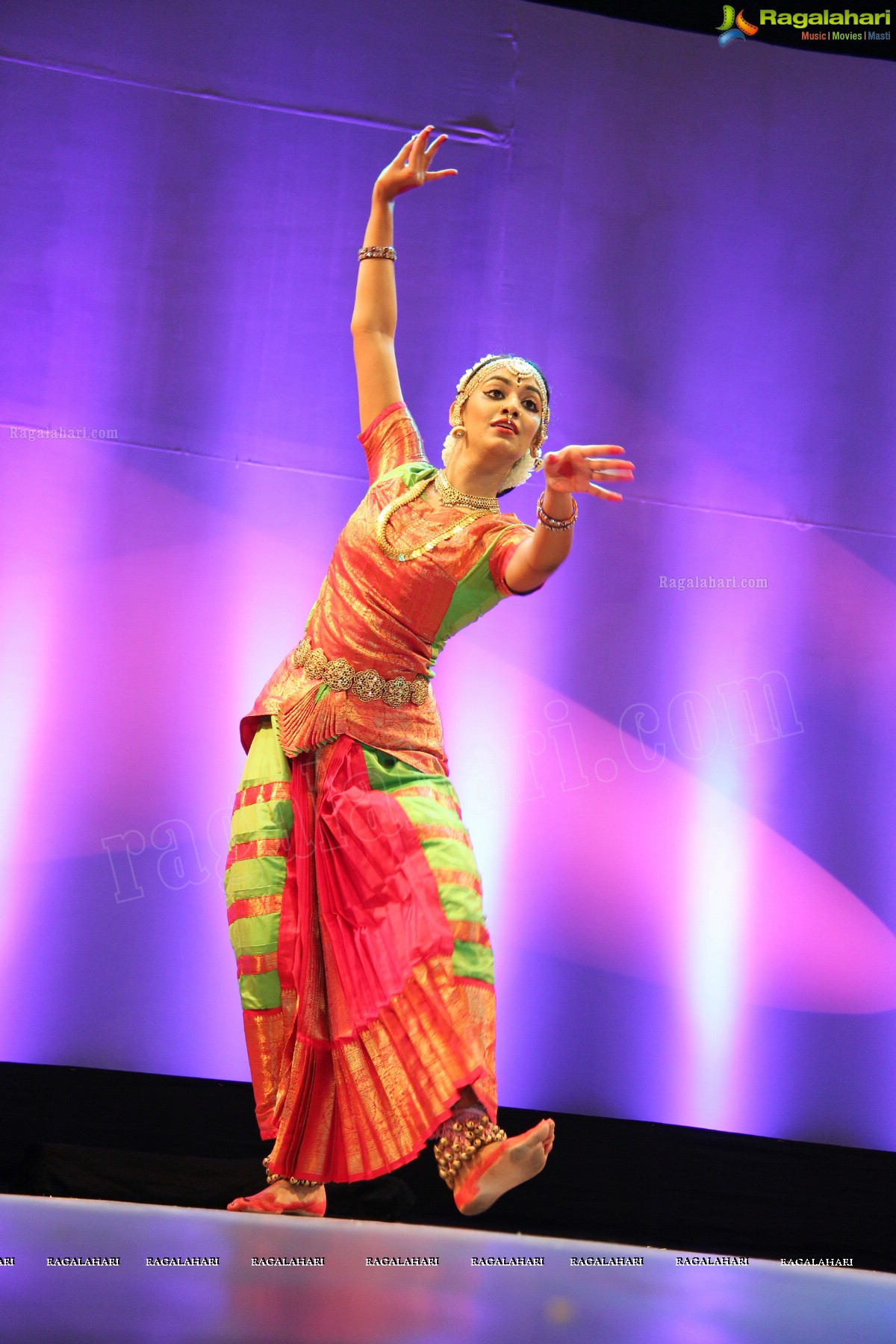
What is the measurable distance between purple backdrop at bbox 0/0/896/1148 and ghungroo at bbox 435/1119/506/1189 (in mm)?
1331

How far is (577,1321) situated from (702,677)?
2040mm

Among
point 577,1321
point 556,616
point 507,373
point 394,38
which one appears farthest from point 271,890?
point 394,38

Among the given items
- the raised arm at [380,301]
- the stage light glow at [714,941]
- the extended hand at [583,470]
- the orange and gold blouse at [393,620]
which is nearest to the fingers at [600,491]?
the extended hand at [583,470]

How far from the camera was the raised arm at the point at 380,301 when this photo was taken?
2.50 meters

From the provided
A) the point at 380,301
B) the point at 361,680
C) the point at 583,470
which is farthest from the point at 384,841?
the point at 380,301

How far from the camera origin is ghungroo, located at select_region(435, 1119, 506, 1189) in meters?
1.92

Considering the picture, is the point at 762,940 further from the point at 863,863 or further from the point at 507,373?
the point at 507,373

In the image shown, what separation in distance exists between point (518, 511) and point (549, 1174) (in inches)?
68.3

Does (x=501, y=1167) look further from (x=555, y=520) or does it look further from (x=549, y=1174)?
(x=549, y=1174)

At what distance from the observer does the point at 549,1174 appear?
3.17 metres

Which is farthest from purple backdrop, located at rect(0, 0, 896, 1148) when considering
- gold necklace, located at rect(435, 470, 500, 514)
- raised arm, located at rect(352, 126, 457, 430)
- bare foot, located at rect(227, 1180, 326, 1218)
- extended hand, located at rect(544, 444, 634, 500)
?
extended hand, located at rect(544, 444, 634, 500)

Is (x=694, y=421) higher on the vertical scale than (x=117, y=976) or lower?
higher

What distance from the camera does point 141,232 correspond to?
3.43 metres

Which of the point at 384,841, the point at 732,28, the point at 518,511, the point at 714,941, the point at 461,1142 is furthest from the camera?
the point at 732,28
